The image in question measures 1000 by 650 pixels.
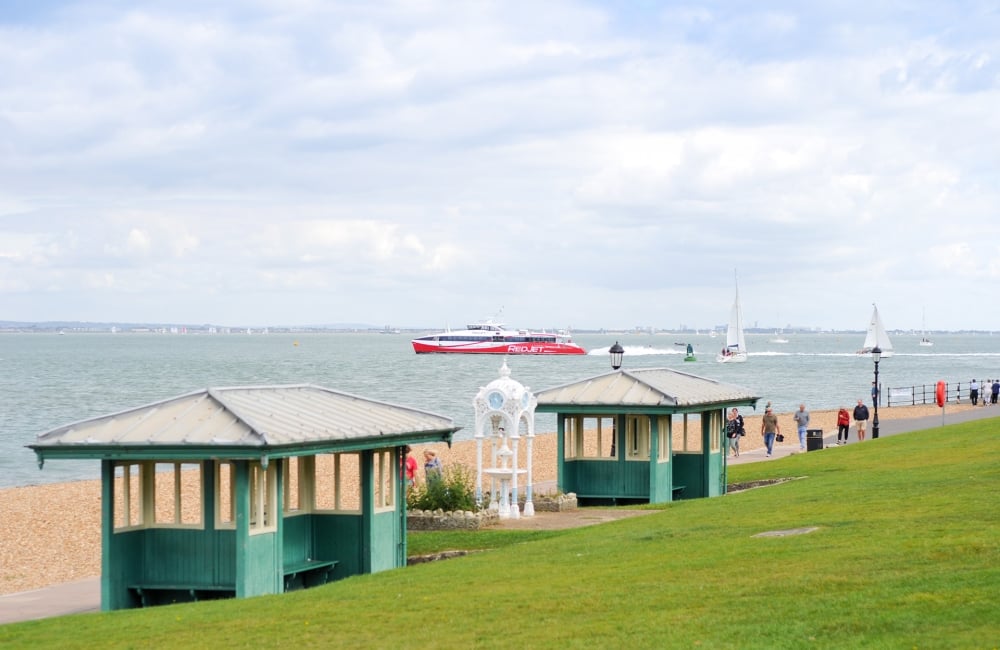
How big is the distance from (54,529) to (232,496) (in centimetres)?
1466

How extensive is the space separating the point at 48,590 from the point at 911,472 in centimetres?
1481

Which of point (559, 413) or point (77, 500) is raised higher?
point (559, 413)

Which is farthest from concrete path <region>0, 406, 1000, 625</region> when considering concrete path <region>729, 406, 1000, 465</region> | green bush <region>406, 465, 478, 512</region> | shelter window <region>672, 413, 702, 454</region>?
concrete path <region>729, 406, 1000, 465</region>

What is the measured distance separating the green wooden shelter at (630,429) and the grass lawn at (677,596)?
6.34m

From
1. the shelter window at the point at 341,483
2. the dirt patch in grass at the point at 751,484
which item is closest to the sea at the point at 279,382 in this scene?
the shelter window at the point at 341,483

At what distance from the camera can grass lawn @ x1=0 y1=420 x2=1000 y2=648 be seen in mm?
11570

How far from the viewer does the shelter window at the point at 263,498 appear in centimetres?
1681

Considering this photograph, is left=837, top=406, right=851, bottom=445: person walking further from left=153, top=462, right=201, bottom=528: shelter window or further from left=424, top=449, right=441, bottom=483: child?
left=424, top=449, right=441, bottom=483: child

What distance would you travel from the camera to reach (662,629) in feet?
39.0

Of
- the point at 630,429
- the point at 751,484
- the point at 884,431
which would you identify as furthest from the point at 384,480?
the point at 884,431

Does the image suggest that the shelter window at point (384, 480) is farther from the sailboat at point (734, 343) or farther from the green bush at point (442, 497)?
the sailboat at point (734, 343)

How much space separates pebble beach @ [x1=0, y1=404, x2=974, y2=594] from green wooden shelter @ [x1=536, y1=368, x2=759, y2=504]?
2.05 metres

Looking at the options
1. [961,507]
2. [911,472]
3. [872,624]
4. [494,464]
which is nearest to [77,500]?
[494,464]

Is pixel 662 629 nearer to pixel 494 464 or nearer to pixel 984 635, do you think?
pixel 984 635
